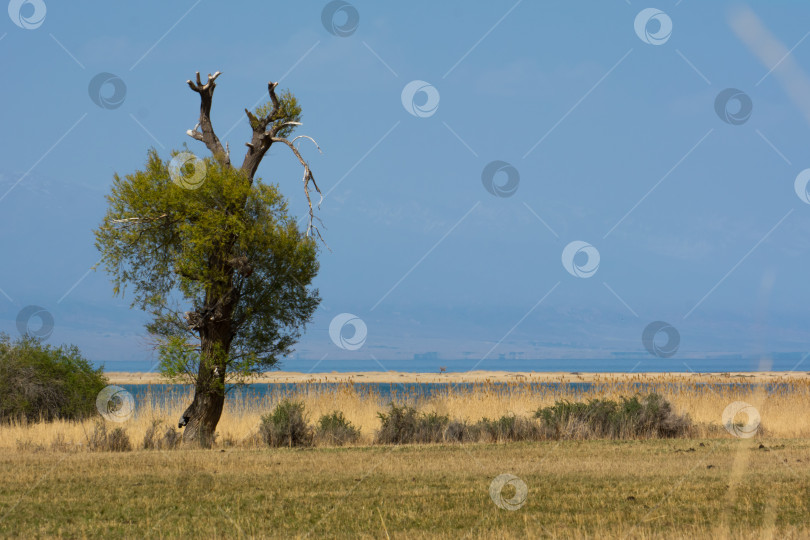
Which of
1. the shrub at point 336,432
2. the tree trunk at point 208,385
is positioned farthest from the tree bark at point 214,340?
the shrub at point 336,432

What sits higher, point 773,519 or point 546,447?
point 546,447

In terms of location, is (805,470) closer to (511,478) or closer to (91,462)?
(511,478)

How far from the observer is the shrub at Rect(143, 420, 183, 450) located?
20219mm

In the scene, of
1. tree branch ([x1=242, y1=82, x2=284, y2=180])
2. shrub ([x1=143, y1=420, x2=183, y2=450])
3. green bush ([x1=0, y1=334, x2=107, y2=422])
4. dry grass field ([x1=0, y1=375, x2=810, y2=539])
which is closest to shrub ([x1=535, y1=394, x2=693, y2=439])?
dry grass field ([x1=0, y1=375, x2=810, y2=539])

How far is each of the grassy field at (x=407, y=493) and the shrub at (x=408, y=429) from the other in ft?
7.76

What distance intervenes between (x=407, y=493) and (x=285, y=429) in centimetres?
839

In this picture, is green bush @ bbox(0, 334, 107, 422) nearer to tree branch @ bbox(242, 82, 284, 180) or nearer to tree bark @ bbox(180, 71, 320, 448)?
tree bark @ bbox(180, 71, 320, 448)

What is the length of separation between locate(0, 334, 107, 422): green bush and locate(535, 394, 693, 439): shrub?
15.3 metres

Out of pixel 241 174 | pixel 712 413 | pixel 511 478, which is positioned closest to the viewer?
pixel 511 478

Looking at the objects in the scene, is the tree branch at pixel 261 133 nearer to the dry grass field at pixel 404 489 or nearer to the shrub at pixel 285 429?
the shrub at pixel 285 429

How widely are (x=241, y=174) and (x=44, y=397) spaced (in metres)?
11.1

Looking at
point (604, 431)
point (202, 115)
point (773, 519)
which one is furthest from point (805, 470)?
point (202, 115)

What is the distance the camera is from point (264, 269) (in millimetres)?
21797

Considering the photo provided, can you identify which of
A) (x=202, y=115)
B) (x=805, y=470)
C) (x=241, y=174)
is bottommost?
(x=805, y=470)
